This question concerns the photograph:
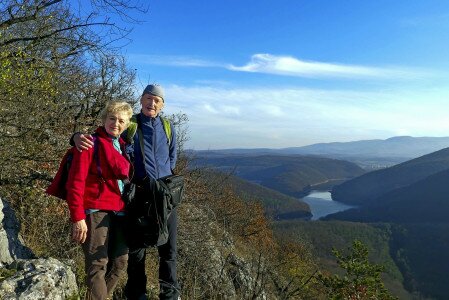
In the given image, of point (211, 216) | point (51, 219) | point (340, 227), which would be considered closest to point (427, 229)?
point (340, 227)

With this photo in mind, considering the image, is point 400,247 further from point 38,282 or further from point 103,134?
point 38,282

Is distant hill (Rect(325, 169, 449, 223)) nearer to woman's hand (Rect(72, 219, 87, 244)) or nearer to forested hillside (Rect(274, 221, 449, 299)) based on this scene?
forested hillside (Rect(274, 221, 449, 299))

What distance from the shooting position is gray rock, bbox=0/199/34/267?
11.6 ft

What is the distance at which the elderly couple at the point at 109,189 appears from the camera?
3.07m

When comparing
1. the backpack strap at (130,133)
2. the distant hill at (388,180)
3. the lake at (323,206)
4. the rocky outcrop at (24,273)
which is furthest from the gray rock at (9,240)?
the distant hill at (388,180)

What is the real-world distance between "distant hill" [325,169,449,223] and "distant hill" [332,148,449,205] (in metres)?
27.0

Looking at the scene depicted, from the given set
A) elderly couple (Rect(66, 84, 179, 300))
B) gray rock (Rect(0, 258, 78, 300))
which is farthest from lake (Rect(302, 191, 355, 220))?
gray rock (Rect(0, 258, 78, 300))

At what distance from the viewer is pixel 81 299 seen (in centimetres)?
353

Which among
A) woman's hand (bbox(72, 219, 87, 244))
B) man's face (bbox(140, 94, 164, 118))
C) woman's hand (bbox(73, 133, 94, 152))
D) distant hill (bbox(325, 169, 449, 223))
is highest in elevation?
man's face (bbox(140, 94, 164, 118))

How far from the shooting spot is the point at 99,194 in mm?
3217

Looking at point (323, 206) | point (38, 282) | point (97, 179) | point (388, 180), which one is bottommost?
point (323, 206)

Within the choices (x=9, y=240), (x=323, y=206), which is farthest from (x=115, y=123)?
(x=323, y=206)

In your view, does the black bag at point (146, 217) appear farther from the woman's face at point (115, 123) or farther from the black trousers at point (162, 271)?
the woman's face at point (115, 123)

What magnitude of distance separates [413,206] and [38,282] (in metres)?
156
